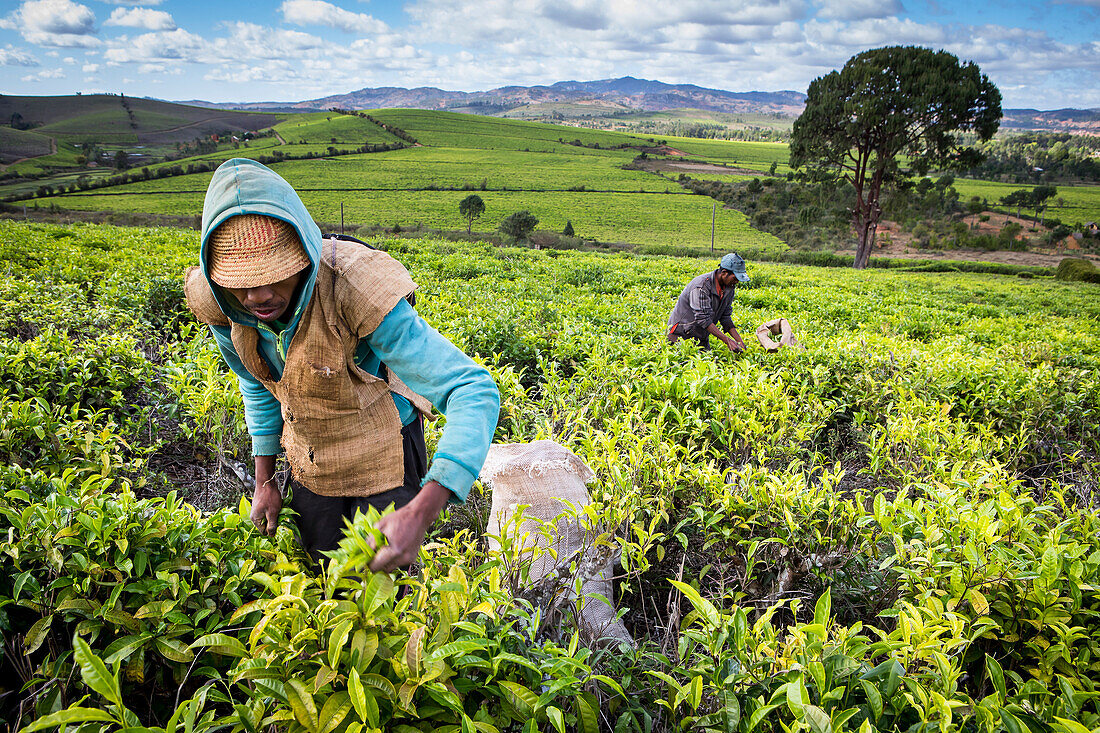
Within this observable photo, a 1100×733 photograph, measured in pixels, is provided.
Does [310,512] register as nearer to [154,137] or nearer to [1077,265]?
[1077,265]

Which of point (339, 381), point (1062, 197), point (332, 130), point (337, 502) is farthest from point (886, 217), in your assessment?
point (332, 130)

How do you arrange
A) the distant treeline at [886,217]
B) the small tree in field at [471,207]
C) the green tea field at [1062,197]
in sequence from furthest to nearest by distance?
the green tea field at [1062,197] → the small tree in field at [471,207] → the distant treeline at [886,217]

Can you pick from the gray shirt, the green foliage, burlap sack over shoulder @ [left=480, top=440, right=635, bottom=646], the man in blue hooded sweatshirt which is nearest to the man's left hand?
the man in blue hooded sweatshirt

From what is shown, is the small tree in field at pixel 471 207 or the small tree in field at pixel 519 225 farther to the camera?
the small tree in field at pixel 471 207

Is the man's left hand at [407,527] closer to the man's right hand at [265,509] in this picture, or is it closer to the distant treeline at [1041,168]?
the man's right hand at [265,509]

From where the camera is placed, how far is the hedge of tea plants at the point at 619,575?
126 cm

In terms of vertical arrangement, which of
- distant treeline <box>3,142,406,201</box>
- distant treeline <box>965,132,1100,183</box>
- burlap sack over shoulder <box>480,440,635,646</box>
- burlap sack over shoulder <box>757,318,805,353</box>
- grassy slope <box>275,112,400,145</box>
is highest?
grassy slope <box>275,112,400,145</box>

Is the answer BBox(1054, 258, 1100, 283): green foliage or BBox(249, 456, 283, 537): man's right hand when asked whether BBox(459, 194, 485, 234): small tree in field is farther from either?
BBox(249, 456, 283, 537): man's right hand

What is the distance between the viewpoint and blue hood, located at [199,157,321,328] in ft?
4.72

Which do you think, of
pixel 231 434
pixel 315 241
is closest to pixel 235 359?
pixel 315 241

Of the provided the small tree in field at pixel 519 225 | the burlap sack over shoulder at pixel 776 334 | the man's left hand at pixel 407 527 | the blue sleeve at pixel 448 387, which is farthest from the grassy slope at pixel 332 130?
the man's left hand at pixel 407 527

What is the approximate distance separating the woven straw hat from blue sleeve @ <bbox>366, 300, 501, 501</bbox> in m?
0.33

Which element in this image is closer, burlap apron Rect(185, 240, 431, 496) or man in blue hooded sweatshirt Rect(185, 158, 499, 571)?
man in blue hooded sweatshirt Rect(185, 158, 499, 571)

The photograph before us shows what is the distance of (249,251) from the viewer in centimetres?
147
